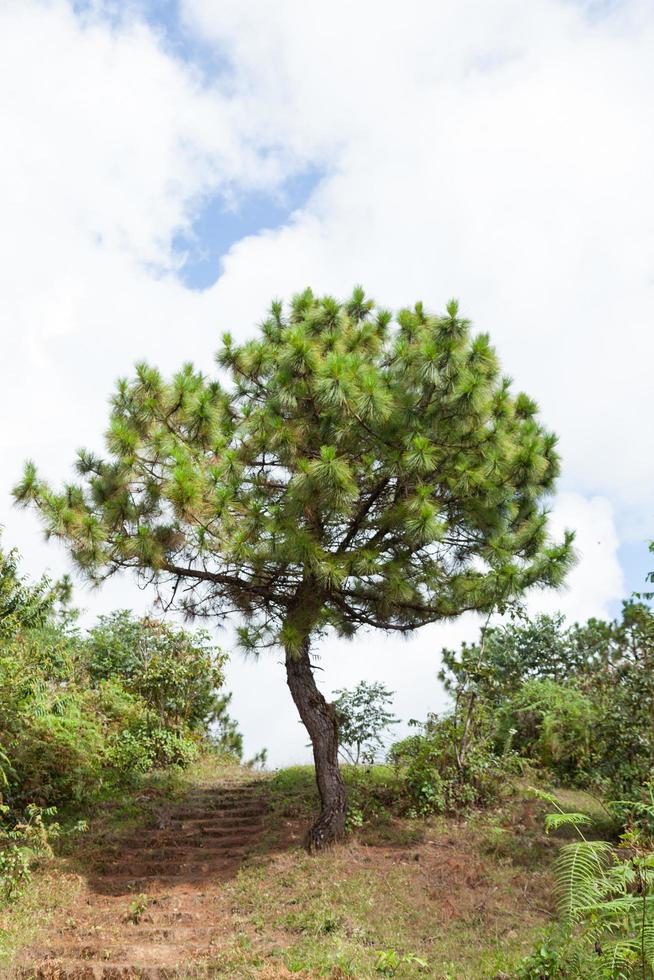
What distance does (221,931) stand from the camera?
743 centimetres

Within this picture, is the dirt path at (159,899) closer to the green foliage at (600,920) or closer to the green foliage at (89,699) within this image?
the green foliage at (89,699)

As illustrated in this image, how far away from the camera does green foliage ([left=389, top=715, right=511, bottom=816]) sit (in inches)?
408

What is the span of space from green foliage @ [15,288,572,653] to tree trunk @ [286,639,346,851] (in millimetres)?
578

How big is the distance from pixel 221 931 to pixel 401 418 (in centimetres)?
538

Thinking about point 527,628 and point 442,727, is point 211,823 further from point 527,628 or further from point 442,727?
point 527,628

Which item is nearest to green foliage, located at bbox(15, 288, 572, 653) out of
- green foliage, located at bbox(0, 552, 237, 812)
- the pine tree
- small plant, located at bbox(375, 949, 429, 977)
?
the pine tree

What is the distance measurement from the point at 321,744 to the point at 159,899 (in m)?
2.45

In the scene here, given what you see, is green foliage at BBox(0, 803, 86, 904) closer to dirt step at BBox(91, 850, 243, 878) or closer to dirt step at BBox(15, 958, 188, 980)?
dirt step at BBox(91, 850, 243, 878)

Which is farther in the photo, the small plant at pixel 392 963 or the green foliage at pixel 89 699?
the green foliage at pixel 89 699

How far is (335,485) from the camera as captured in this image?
8.42m

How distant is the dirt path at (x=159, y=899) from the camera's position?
660cm

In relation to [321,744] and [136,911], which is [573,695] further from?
[136,911]

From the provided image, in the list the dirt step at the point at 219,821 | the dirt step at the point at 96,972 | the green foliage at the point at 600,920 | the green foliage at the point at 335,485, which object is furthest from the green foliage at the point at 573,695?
the dirt step at the point at 96,972

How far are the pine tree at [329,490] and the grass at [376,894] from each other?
868mm
